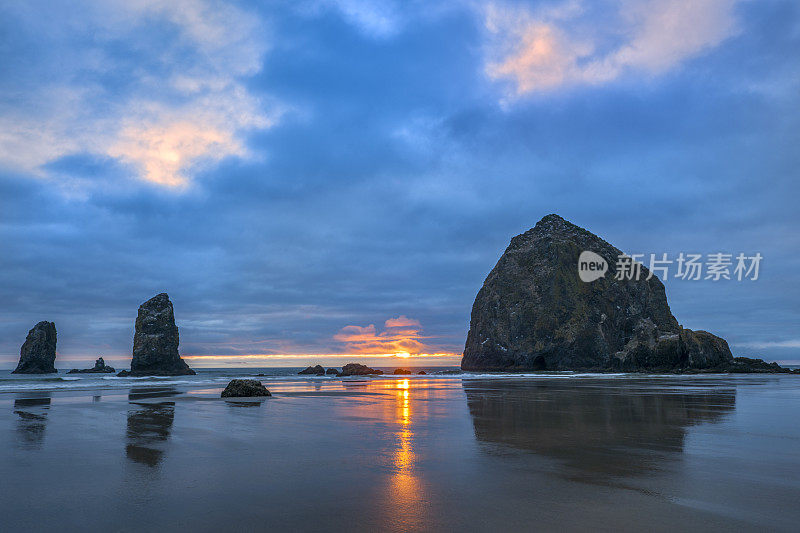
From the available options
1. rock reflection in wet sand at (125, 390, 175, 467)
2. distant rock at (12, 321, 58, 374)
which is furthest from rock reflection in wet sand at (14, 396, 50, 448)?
distant rock at (12, 321, 58, 374)

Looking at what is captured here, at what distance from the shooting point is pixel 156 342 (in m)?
78.2

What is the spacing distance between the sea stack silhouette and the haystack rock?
217 feet

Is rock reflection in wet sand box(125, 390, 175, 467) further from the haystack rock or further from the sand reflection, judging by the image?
the haystack rock

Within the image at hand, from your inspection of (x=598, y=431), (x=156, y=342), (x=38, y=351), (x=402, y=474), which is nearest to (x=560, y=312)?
(x=156, y=342)

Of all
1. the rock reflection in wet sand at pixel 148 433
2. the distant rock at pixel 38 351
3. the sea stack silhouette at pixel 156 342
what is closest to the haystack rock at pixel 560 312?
the sea stack silhouette at pixel 156 342

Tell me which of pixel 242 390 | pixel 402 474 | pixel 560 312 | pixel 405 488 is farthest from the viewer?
pixel 560 312

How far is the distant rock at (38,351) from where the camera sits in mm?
103688

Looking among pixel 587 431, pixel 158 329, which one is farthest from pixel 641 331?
pixel 587 431

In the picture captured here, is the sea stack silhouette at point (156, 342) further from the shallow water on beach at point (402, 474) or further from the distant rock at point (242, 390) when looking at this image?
the shallow water on beach at point (402, 474)

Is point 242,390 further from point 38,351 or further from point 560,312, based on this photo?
point 38,351

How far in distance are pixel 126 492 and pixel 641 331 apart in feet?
352

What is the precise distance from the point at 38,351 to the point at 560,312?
115m

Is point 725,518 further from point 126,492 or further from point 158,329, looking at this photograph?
point 158,329

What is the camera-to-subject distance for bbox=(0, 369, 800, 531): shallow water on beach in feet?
15.8
